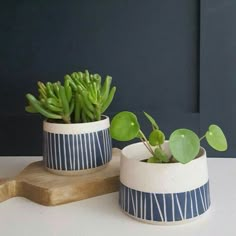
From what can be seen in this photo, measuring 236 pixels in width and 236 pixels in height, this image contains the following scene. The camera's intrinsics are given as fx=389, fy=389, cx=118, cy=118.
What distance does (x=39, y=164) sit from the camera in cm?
76

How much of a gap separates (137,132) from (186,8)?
403mm

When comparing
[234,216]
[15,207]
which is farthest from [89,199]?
[234,216]

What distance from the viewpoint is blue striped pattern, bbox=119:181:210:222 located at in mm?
542

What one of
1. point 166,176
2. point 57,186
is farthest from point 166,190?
point 57,186

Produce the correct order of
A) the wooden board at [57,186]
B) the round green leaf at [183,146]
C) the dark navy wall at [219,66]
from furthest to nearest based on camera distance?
the dark navy wall at [219,66]
the wooden board at [57,186]
the round green leaf at [183,146]

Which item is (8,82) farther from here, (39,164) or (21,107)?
(39,164)

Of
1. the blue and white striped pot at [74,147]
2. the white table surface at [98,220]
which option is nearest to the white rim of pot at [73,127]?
the blue and white striped pot at [74,147]

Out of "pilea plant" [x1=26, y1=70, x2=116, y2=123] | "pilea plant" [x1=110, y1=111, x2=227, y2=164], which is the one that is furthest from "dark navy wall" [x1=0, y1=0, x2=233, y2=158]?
"pilea plant" [x1=110, y1=111, x2=227, y2=164]

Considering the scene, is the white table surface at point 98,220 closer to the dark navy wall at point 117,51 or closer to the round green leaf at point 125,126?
the round green leaf at point 125,126

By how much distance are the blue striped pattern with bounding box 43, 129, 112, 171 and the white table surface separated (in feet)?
0.23

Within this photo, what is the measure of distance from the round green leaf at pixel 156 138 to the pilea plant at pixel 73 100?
0.16 meters

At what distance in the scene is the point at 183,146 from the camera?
1.71ft

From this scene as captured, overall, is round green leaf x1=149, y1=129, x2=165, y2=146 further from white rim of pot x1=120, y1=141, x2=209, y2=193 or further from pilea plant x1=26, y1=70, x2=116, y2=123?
pilea plant x1=26, y1=70, x2=116, y2=123

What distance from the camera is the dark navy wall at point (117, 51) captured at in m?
0.85
